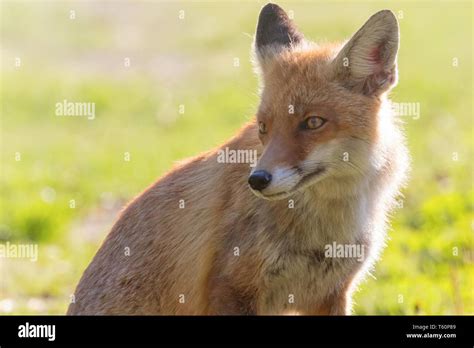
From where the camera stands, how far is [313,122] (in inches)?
263

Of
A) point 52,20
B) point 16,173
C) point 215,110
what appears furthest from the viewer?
point 52,20

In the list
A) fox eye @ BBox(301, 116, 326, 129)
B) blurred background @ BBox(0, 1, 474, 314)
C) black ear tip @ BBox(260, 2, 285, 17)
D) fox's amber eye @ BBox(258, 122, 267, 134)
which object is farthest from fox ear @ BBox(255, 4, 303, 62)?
fox eye @ BBox(301, 116, 326, 129)

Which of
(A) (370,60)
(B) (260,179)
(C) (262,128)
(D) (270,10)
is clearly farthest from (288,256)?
(D) (270,10)

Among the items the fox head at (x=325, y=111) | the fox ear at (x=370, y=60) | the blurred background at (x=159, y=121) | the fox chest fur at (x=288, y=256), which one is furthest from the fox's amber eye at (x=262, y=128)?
the blurred background at (x=159, y=121)

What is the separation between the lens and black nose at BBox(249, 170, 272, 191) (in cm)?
631

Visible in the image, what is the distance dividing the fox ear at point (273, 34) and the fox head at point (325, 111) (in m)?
0.34

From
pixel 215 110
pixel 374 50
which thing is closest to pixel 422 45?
pixel 215 110

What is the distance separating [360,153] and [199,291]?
1.78 meters

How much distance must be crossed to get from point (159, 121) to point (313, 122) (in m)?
14.7

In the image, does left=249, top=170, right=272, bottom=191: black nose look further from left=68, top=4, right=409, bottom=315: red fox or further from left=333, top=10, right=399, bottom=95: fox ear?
left=333, top=10, right=399, bottom=95: fox ear

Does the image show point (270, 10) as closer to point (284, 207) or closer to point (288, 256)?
point (284, 207)
